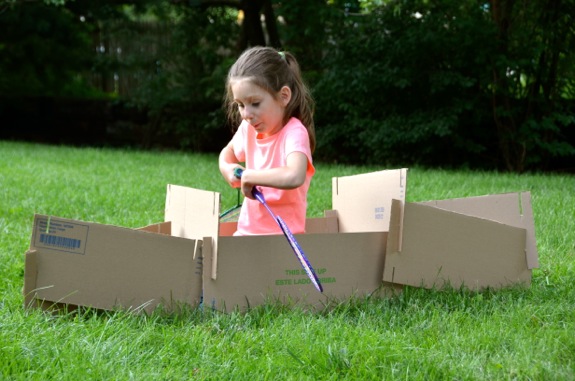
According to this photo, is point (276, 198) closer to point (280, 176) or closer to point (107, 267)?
point (280, 176)

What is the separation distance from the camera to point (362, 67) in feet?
33.1

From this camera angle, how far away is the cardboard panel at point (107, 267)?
255cm

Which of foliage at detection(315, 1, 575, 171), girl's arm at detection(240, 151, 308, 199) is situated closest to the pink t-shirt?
girl's arm at detection(240, 151, 308, 199)

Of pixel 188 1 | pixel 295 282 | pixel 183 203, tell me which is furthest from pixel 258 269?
pixel 188 1

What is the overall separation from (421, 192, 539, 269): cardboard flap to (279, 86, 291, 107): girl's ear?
667mm

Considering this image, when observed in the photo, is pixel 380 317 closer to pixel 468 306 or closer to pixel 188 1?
pixel 468 306

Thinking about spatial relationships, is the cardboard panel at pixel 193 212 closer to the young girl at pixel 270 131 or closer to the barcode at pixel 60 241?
the young girl at pixel 270 131

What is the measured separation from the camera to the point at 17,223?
14.9 ft

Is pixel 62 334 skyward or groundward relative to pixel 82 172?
skyward


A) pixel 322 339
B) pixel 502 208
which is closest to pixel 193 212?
pixel 322 339

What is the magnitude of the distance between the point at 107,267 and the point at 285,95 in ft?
3.09

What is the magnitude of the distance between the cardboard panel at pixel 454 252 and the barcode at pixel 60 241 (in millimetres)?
1057

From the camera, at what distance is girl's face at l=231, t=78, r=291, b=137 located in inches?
116

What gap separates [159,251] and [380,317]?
744mm
